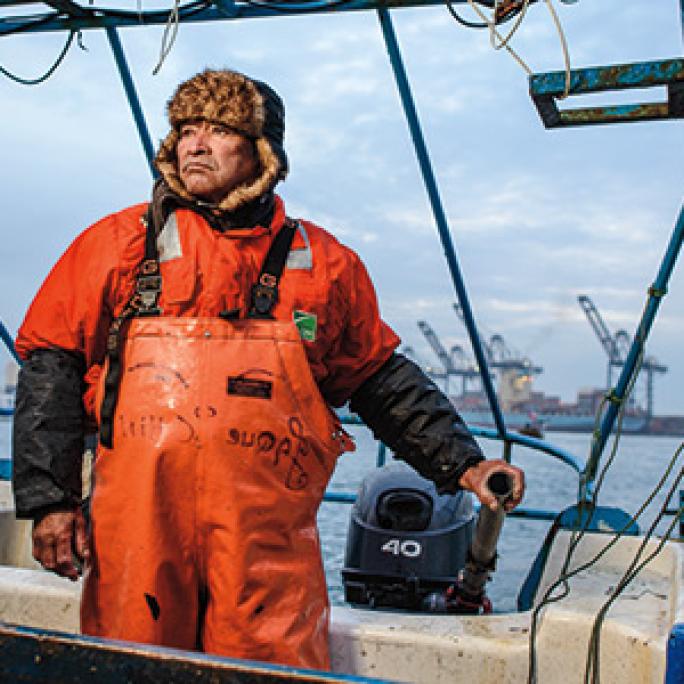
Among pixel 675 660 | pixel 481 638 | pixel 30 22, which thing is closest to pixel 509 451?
pixel 481 638

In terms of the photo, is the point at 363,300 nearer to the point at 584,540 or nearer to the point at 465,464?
the point at 465,464

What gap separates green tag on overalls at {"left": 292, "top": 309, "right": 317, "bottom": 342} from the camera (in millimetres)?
2100

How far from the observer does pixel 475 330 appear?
4363 mm

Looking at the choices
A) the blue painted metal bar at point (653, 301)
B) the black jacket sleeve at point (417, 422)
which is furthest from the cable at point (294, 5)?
the black jacket sleeve at point (417, 422)

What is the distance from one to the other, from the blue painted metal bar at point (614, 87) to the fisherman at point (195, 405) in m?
0.73

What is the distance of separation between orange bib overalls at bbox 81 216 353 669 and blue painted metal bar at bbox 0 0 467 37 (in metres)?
2.27

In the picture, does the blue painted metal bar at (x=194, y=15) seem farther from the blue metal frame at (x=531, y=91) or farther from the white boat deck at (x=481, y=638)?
the white boat deck at (x=481, y=638)

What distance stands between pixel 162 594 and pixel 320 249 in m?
0.96

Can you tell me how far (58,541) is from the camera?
1.96m

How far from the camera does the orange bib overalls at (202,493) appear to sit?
1931mm

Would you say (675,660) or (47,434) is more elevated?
(47,434)

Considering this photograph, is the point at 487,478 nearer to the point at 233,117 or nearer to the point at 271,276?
the point at 271,276

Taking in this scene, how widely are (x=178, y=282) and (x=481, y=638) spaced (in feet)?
4.64

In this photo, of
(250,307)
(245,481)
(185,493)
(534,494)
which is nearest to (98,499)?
(185,493)
